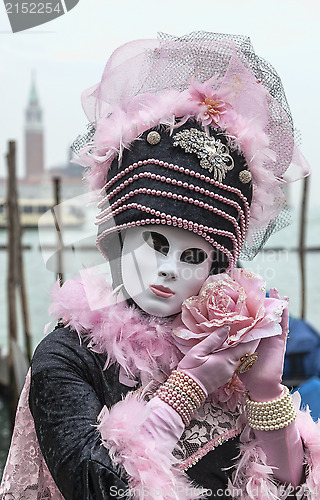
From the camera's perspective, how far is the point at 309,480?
129cm

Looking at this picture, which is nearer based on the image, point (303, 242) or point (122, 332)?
point (122, 332)

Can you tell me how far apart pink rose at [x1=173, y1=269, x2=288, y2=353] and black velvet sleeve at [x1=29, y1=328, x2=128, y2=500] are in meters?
0.19

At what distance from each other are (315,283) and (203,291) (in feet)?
40.0

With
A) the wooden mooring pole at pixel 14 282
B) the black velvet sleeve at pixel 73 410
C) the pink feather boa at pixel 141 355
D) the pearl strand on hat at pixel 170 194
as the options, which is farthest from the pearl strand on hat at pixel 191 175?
the wooden mooring pole at pixel 14 282

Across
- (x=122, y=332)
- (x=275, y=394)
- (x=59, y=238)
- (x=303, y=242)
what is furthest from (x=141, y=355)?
(x=303, y=242)

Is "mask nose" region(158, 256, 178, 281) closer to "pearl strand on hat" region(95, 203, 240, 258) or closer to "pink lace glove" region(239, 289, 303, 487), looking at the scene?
"pearl strand on hat" region(95, 203, 240, 258)

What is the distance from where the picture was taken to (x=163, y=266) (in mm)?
1272

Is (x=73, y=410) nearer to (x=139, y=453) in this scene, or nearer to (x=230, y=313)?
(x=139, y=453)

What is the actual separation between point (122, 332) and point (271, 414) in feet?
1.16

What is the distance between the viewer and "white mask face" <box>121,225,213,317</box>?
4.19 ft

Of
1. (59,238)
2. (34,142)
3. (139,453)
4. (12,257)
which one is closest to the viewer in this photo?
(139,453)

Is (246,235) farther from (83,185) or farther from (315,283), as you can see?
(315,283)

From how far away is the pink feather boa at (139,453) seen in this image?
3.61 ft

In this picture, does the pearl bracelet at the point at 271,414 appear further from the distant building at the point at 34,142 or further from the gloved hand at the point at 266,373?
the distant building at the point at 34,142
